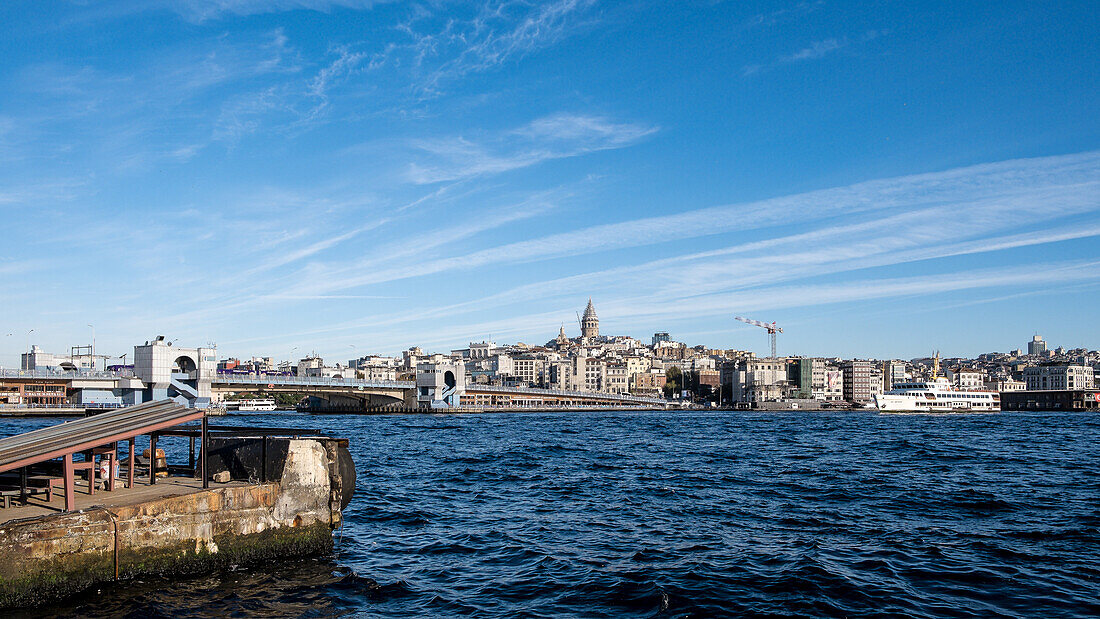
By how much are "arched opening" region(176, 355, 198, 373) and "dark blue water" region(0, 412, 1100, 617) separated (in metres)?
92.3

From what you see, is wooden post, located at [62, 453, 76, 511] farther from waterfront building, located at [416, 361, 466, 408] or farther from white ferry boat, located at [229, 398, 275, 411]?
white ferry boat, located at [229, 398, 275, 411]

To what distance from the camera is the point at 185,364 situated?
4690 inches

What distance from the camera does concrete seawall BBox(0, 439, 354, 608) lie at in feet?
44.0

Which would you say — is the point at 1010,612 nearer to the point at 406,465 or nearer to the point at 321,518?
the point at 321,518

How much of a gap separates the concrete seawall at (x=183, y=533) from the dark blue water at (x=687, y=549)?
422 mm

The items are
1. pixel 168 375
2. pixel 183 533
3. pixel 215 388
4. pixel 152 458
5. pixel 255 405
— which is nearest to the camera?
pixel 183 533

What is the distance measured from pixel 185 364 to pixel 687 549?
114 meters

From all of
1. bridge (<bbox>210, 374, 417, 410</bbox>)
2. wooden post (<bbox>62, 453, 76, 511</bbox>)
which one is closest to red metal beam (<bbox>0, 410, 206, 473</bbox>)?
wooden post (<bbox>62, 453, 76, 511</bbox>)

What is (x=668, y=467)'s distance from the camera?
39.4 meters

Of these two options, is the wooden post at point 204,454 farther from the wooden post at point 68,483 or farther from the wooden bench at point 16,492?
the wooden bench at point 16,492

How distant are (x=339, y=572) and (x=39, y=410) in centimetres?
10795

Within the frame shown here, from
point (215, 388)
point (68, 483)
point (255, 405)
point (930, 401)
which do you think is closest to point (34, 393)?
point (215, 388)

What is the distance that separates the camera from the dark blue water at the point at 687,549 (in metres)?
15.2

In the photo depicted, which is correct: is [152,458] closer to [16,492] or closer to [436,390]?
[16,492]
